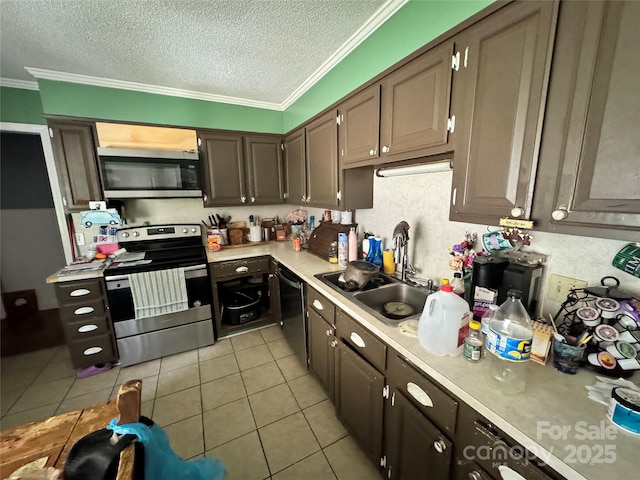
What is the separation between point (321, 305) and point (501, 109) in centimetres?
138

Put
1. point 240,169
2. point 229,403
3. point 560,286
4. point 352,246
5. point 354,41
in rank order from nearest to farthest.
A: point 560,286, point 354,41, point 229,403, point 352,246, point 240,169

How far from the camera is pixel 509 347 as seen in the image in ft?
2.48

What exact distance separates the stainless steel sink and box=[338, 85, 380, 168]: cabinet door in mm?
835

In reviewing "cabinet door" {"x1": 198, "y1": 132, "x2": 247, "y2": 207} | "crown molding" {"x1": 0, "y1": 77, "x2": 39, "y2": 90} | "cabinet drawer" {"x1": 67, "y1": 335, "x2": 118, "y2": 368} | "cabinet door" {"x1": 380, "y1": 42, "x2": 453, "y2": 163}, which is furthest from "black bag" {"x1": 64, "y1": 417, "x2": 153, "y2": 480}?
"crown molding" {"x1": 0, "y1": 77, "x2": 39, "y2": 90}

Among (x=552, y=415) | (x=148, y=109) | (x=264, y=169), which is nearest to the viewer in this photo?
(x=552, y=415)

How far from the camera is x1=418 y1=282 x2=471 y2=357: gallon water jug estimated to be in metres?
0.95

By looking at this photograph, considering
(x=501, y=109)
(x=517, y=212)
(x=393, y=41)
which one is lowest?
(x=517, y=212)

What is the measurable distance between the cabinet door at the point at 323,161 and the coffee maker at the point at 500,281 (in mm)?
1138

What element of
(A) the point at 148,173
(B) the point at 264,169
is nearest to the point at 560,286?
(B) the point at 264,169

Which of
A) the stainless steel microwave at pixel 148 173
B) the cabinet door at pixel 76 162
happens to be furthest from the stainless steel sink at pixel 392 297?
the cabinet door at pixel 76 162

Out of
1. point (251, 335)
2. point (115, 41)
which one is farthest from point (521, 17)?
point (251, 335)

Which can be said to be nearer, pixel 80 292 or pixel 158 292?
pixel 80 292

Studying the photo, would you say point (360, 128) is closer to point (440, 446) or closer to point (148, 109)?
point (440, 446)

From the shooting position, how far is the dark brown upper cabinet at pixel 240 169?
2.64m
